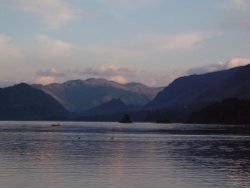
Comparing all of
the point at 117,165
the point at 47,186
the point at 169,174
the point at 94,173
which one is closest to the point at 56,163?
the point at 117,165

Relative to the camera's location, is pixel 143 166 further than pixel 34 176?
Yes


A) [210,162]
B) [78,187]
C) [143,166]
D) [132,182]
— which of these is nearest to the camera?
[78,187]

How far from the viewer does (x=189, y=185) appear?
43125 mm

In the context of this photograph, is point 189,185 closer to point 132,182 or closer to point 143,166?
point 132,182

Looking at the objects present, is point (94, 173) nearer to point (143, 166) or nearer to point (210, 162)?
point (143, 166)

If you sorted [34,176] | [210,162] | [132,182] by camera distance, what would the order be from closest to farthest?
[132,182]
[34,176]
[210,162]

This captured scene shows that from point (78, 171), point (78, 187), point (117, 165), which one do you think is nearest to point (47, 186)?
point (78, 187)

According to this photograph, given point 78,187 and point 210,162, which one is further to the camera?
point 210,162

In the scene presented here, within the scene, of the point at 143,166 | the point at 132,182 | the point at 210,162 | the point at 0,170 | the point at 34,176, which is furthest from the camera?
the point at 210,162

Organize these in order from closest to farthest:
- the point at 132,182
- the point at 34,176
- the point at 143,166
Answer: the point at 132,182, the point at 34,176, the point at 143,166

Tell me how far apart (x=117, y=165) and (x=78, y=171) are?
25.2 ft

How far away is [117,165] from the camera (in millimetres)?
58312

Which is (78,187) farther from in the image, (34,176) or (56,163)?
(56,163)

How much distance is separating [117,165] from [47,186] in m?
17.7
